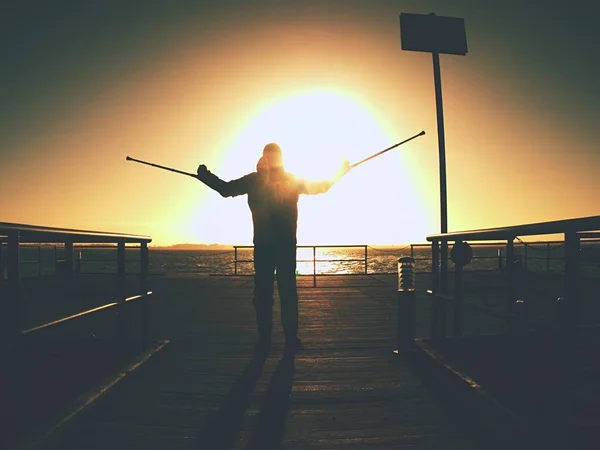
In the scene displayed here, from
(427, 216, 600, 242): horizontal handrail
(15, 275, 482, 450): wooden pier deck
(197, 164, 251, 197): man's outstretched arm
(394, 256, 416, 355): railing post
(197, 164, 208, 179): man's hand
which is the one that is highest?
(197, 164, 208, 179): man's hand

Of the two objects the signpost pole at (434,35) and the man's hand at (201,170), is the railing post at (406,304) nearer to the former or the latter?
the man's hand at (201,170)

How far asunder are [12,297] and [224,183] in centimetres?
256

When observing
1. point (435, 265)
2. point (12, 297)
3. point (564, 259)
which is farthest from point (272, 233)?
point (564, 259)

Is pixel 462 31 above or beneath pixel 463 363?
above

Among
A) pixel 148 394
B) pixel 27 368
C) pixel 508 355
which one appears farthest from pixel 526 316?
pixel 27 368

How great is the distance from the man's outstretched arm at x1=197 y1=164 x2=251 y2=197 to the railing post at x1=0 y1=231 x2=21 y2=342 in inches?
94.1

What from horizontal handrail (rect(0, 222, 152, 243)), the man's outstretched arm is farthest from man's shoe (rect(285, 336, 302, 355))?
horizontal handrail (rect(0, 222, 152, 243))

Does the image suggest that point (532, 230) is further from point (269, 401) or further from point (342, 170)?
point (342, 170)

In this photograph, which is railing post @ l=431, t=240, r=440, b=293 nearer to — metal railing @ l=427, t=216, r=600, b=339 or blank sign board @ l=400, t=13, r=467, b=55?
metal railing @ l=427, t=216, r=600, b=339

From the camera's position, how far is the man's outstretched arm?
4.50 meters

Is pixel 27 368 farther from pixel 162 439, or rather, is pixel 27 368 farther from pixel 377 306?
pixel 377 306

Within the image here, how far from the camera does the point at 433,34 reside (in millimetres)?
6301

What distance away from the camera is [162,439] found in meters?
2.40

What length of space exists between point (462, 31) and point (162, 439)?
6.51 metres
